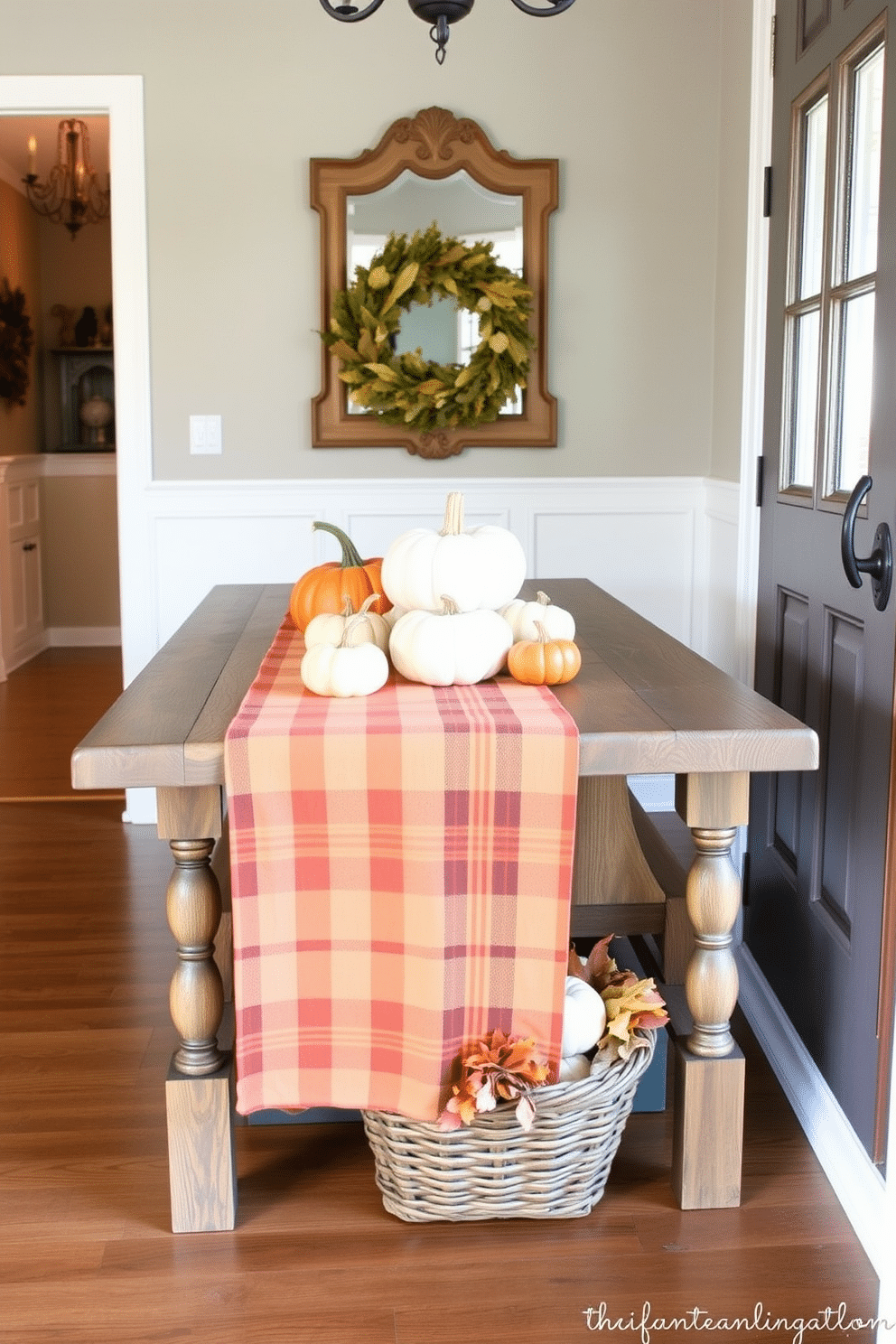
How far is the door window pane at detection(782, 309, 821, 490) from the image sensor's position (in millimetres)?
2564

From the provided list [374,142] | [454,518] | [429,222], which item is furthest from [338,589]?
[374,142]

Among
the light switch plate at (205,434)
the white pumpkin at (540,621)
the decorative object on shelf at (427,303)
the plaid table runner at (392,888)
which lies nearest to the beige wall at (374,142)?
the light switch plate at (205,434)

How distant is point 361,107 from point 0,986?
2672 mm

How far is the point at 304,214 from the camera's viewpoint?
158 inches

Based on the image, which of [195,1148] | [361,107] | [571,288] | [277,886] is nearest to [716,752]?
[277,886]

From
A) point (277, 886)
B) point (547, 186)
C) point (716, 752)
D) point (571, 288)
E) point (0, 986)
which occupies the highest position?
point (547, 186)

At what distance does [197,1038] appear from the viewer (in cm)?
194

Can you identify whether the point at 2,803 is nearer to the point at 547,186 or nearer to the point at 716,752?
the point at 547,186

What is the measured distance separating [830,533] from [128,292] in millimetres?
2482

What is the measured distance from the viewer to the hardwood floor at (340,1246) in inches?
69.9

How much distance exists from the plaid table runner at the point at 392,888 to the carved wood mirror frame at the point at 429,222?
234 centimetres

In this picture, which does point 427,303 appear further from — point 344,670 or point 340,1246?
point 340,1246

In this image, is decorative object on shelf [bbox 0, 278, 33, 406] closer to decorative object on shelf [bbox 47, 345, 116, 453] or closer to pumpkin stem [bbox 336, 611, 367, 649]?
decorative object on shelf [bbox 47, 345, 116, 453]

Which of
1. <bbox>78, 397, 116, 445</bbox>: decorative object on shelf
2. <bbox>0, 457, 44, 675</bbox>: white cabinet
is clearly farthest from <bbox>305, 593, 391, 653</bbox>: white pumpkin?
<bbox>78, 397, 116, 445</bbox>: decorative object on shelf
